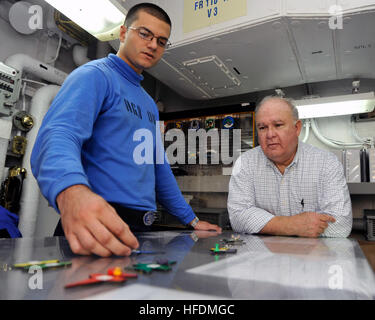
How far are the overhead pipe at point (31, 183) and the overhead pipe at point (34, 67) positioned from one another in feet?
0.50

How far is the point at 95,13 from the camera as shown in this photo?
74.9 inches

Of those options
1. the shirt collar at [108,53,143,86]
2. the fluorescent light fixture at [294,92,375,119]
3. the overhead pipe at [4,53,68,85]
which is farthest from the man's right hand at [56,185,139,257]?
the fluorescent light fixture at [294,92,375,119]

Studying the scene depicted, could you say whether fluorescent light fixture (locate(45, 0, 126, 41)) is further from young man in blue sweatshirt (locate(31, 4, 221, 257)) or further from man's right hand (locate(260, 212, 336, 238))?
man's right hand (locate(260, 212, 336, 238))

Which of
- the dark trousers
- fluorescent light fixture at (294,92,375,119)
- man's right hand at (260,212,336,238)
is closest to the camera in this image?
the dark trousers

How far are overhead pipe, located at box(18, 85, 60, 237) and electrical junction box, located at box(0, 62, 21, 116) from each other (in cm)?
21

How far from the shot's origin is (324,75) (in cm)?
279

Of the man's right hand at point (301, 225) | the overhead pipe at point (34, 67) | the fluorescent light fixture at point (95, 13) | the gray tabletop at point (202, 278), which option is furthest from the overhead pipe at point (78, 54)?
the gray tabletop at point (202, 278)

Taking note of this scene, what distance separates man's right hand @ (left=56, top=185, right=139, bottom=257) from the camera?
483mm

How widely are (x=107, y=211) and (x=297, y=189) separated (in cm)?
121

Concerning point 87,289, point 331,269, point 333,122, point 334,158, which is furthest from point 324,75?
point 87,289

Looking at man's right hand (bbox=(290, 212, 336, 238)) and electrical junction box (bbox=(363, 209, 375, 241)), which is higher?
man's right hand (bbox=(290, 212, 336, 238))

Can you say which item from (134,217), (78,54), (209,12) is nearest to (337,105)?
(209,12)

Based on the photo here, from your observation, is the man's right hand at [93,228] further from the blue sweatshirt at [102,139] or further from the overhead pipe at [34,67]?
the overhead pipe at [34,67]
